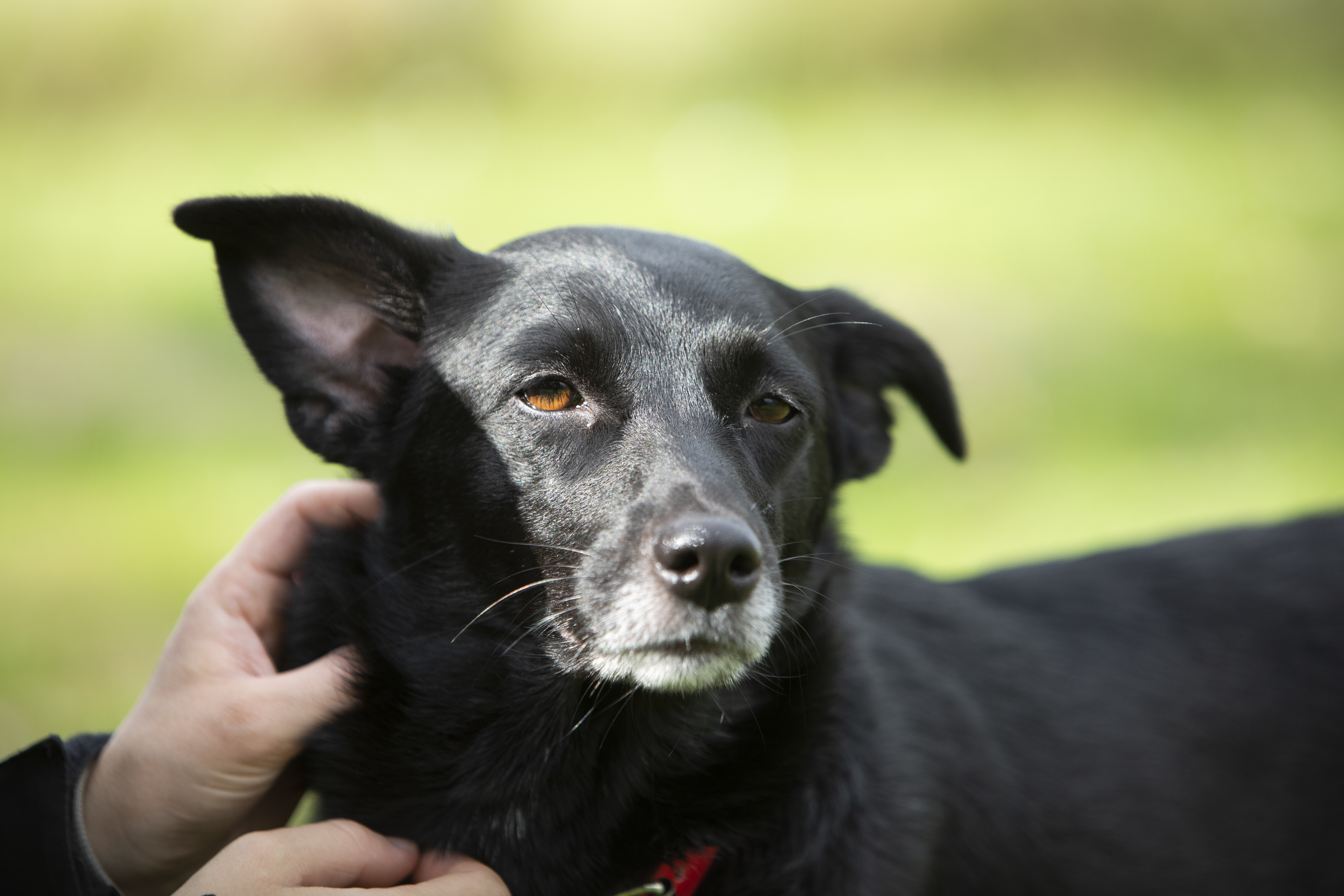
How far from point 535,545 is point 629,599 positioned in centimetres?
28

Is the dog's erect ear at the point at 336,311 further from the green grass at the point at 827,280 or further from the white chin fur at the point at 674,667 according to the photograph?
the white chin fur at the point at 674,667

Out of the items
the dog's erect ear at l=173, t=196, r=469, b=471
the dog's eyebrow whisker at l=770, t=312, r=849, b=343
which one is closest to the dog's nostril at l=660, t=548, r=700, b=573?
the dog's eyebrow whisker at l=770, t=312, r=849, b=343

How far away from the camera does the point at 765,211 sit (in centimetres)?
1031

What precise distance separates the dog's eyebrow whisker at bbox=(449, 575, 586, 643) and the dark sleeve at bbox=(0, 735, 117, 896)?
0.83 meters

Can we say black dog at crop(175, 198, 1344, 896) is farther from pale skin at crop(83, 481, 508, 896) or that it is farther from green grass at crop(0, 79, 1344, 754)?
green grass at crop(0, 79, 1344, 754)

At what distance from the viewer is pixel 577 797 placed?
2.25 m

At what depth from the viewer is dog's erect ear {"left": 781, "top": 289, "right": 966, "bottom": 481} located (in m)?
2.75

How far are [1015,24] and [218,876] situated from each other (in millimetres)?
13019

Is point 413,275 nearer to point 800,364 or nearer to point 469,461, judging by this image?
point 469,461

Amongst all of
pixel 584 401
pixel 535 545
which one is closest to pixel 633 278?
pixel 584 401

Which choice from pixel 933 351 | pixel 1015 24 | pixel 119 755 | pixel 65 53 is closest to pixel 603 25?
pixel 1015 24

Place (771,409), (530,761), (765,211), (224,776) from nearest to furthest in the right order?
(224,776) → (530,761) → (771,409) → (765,211)

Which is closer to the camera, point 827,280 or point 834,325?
point 834,325

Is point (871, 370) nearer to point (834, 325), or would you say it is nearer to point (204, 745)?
point (834, 325)
